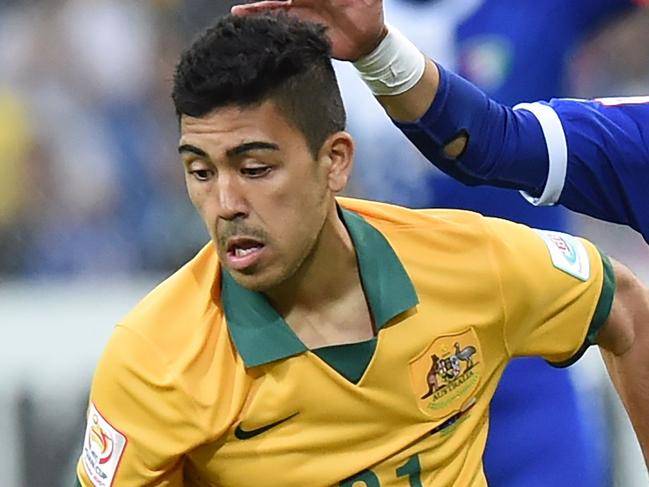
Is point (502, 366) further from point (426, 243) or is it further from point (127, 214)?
point (127, 214)

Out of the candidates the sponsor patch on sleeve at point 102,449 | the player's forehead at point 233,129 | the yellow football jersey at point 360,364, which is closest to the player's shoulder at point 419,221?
the yellow football jersey at point 360,364

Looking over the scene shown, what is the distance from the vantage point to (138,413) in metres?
1.37

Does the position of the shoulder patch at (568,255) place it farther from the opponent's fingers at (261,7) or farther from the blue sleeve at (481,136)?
the opponent's fingers at (261,7)

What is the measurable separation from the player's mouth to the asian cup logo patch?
0.22 metres

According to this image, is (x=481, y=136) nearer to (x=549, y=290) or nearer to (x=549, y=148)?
(x=549, y=148)

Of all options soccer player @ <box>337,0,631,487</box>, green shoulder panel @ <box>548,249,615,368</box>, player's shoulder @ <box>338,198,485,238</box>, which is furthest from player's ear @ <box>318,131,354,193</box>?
soccer player @ <box>337,0,631,487</box>

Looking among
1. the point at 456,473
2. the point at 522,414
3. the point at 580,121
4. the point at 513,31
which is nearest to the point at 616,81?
the point at 513,31

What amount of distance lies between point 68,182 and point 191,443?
139 cm

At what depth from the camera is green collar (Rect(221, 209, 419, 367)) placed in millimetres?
1418

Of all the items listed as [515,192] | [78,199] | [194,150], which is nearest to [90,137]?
[78,199]

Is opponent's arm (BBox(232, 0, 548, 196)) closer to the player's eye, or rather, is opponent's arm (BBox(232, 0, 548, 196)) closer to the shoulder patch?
the shoulder patch

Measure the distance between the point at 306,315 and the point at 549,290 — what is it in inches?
10.2

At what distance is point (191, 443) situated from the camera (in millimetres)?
1379

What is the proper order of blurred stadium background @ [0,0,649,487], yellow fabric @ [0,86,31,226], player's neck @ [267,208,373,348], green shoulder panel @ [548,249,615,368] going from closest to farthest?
1. player's neck @ [267,208,373,348]
2. green shoulder panel @ [548,249,615,368]
3. blurred stadium background @ [0,0,649,487]
4. yellow fabric @ [0,86,31,226]
